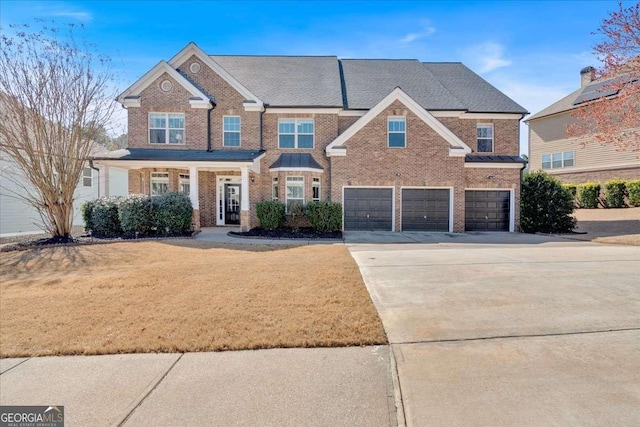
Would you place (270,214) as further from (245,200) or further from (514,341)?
(514,341)

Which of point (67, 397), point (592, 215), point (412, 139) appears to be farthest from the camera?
point (592, 215)

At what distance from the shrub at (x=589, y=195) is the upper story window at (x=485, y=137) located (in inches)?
425

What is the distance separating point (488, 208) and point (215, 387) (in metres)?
17.8

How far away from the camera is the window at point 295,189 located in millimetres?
17734

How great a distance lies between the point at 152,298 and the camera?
19.7 ft

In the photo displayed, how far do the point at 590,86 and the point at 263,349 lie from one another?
33.8 meters

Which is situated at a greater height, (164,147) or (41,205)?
(164,147)

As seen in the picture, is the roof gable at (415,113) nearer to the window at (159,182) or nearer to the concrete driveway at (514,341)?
the window at (159,182)

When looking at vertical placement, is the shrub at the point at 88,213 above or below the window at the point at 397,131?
below

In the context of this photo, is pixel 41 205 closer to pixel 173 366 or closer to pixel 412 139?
pixel 173 366

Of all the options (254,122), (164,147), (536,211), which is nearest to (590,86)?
(536,211)

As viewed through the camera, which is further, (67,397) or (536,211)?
(536,211)

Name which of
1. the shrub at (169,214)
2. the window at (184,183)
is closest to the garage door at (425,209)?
the shrub at (169,214)

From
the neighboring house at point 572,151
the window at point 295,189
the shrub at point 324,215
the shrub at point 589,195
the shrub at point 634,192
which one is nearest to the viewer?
the shrub at point 324,215
